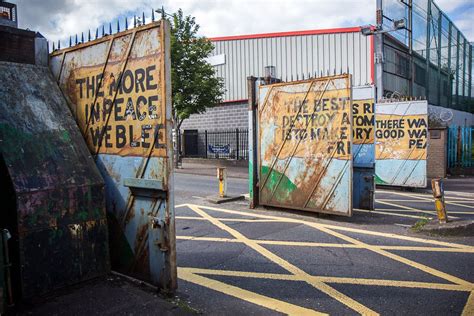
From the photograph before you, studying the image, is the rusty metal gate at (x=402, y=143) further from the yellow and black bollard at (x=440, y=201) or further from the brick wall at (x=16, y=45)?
the brick wall at (x=16, y=45)

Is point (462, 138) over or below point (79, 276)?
over

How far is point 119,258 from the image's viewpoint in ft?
13.6

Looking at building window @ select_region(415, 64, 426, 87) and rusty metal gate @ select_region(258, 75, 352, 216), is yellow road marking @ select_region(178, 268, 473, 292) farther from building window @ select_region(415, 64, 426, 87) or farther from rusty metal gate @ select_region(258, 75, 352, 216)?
building window @ select_region(415, 64, 426, 87)

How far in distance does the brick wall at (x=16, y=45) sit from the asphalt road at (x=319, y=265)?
9.70ft

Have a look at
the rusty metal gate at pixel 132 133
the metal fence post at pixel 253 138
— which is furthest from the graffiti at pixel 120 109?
the metal fence post at pixel 253 138

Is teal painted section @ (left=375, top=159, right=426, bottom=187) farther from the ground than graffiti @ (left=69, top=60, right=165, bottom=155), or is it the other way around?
graffiti @ (left=69, top=60, right=165, bottom=155)

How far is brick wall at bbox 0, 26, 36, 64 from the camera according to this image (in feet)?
13.0

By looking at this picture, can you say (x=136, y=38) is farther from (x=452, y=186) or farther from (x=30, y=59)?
(x=452, y=186)

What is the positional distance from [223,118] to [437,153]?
43.7 feet

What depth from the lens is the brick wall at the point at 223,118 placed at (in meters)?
24.2

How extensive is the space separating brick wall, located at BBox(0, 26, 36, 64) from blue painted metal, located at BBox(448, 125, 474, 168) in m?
16.3

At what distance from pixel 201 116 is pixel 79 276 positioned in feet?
75.0

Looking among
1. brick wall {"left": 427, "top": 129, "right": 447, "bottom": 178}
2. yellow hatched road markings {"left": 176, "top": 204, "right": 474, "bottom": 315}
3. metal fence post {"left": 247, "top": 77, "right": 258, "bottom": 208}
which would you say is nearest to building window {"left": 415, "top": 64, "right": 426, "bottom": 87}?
brick wall {"left": 427, "top": 129, "right": 447, "bottom": 178}

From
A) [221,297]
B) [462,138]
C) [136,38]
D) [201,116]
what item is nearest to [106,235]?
[221,297]
